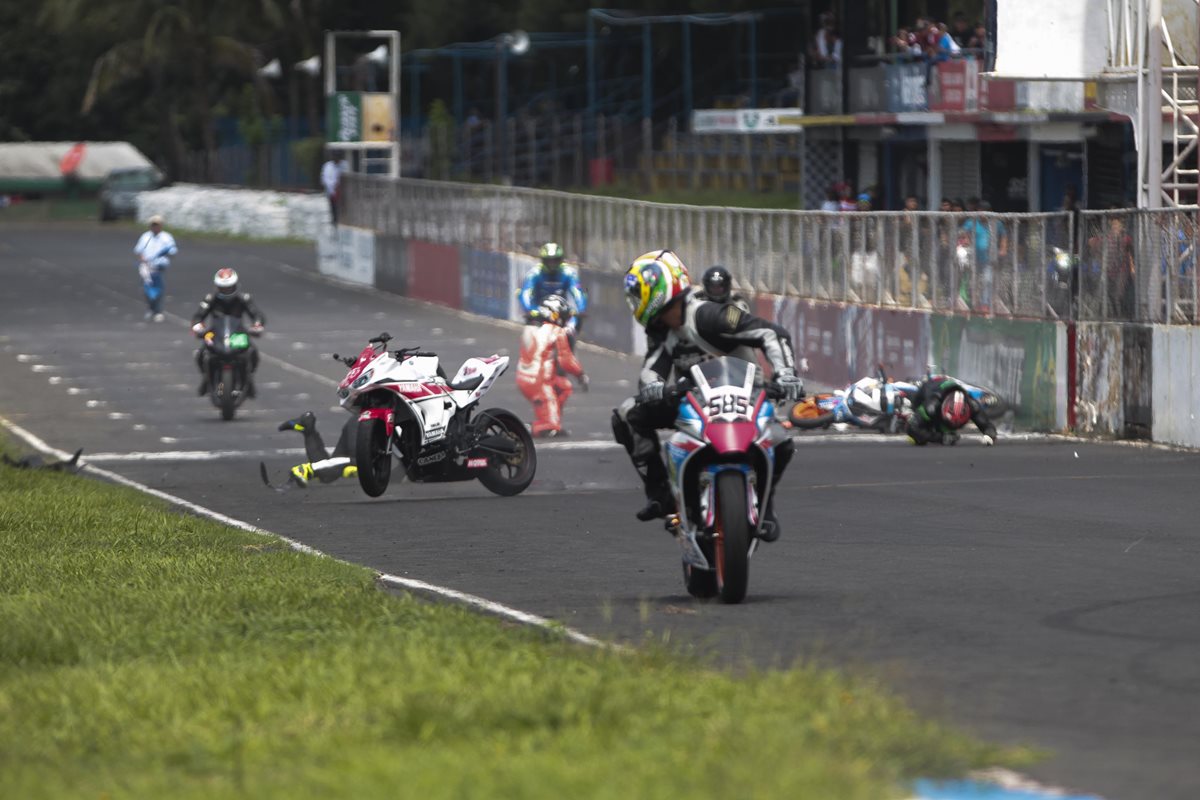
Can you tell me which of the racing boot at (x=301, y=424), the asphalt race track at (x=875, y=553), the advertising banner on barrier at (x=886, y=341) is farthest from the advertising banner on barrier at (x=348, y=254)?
the racing boot at (x=301, y=424)

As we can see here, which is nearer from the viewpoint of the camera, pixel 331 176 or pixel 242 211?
pixel 331 176

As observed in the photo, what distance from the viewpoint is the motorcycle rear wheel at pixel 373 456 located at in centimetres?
1566

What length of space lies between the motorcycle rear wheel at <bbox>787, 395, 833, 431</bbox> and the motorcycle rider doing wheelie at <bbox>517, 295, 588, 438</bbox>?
2.26 metres

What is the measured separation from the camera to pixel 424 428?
1588 centimetres

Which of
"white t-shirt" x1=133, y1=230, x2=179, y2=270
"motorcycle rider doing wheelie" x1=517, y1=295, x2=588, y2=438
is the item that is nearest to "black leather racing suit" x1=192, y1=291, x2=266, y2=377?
"motorcycle rider doing wheelie" x1=517, y1=295, x2=588, y2=438

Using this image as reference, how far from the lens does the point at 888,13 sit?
4178cm

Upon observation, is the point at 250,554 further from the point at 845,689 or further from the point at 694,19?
the point at 694,19

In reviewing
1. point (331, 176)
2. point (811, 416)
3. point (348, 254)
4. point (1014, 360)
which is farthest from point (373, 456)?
point (331, 176)

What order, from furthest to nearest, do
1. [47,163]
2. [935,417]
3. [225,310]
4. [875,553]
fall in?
[47,163]
[225,310]
[935,417]
[875,553]

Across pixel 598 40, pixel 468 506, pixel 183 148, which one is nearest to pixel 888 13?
pixel 598 40

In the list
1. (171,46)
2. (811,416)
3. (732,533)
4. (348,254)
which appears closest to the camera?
(732,533)

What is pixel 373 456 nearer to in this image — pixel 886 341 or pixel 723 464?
pixel 723 464

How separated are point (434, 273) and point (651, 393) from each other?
32951mm

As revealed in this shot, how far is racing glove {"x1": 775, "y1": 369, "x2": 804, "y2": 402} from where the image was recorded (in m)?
9.82
